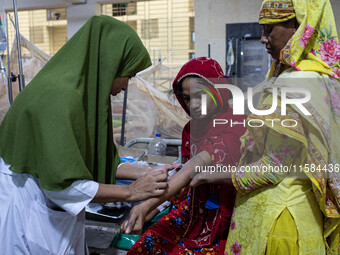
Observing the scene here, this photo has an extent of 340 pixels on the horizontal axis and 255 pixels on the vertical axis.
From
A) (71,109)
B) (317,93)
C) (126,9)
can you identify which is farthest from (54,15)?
(317,93)

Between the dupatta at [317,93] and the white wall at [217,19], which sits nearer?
the dupatta at [317,93]

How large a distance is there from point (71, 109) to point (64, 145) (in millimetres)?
111

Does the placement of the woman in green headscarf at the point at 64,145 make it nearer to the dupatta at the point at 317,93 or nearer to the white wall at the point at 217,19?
the dupatta at the point at 317,93

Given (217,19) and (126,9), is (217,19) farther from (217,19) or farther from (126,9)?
(126,9)

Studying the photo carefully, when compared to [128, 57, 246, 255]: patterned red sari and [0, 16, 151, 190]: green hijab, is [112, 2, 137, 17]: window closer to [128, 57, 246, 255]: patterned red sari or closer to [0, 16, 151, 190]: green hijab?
[128, 57, 246, 255]: patterned red sari

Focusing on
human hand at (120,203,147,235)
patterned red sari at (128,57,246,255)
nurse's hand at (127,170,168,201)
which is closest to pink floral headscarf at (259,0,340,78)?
patterned red sari at (128,57,246,255)

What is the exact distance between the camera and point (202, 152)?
1.38 meters

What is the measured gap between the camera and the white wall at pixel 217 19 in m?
5.28

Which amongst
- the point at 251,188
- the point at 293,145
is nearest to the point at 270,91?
the point at 293,145

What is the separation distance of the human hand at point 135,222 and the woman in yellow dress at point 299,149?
0.40 meters

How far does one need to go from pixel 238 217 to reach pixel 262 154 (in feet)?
0.86

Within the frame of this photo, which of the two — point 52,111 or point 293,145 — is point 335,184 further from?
point 52,111

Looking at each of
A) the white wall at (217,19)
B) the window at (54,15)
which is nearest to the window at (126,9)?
the window at (54,15)

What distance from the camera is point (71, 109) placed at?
3.22 ft
